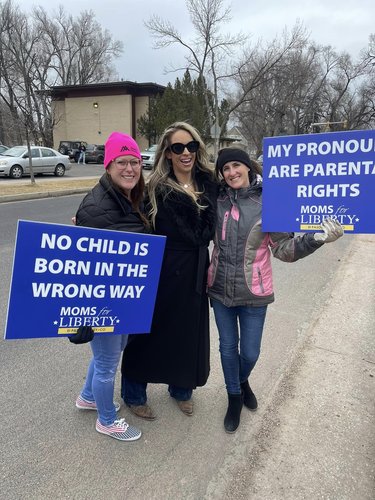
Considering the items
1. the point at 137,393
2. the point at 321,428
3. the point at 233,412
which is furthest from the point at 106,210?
the point at 321,428

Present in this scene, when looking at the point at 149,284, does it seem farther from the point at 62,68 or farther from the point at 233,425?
the point at 62,68

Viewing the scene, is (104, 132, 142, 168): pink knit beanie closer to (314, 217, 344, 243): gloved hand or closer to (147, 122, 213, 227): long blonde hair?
(147, 122, 213, 227): long blonde hair

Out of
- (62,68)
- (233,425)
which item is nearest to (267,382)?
(233,425)

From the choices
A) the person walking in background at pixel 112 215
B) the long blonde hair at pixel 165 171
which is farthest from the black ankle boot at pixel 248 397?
the long blonde hair at pixel 165 171

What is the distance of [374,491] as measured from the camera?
2.11 meters

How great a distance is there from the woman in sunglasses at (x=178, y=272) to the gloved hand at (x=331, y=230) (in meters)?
0.65

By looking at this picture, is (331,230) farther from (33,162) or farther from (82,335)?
(33,162)

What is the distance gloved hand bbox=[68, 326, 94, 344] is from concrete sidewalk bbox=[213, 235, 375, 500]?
3.54 ft

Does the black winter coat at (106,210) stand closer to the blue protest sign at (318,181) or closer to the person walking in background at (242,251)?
the person walking in background at (242,251)

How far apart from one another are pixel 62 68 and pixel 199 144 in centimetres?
5709

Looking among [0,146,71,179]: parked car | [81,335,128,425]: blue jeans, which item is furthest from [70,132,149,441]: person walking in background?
[0,146,71,179]: parked car

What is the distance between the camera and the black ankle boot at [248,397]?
2.78m

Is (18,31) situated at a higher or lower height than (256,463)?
higher

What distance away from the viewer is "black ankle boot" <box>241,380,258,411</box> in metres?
2.78
